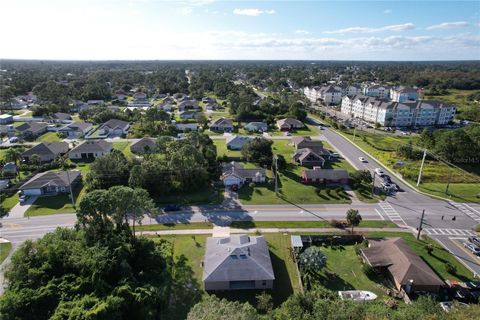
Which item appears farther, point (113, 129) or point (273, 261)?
point (113, 129)

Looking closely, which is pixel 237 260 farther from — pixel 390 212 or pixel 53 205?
pixel 53 205

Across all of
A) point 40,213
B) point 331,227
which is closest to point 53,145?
point 40,213

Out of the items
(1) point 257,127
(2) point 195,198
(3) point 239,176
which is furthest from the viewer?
(1) point 257,127

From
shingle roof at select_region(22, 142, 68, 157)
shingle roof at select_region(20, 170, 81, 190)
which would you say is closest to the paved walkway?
shingle roof at select_region(20, 170, 81, 190)

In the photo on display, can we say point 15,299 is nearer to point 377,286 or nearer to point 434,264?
point 377,286

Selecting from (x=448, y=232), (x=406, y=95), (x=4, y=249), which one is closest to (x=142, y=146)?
(x=4, y=249)

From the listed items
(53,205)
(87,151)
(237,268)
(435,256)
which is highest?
(87,151)
